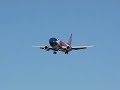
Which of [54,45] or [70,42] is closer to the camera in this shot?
[54,45]

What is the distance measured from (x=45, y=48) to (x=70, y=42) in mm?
26888

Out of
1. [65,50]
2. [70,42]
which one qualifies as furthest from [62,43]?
[70,42]

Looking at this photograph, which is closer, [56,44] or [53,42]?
[56,44]

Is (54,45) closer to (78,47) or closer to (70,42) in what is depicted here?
(78,47)

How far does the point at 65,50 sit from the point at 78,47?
35.0 ft

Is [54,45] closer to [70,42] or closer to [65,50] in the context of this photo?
[65,50]

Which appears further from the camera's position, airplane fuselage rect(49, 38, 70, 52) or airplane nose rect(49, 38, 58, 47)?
airplane nose rect(49, 38, 58, 47)

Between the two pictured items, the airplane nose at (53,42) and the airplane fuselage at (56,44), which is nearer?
the airplane fuselage at (56,44)

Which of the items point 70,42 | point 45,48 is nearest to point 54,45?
point 45,48

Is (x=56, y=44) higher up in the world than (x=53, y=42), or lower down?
lower down

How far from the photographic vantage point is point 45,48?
158750 mm

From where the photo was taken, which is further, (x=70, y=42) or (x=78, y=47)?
(x=70, y=42)

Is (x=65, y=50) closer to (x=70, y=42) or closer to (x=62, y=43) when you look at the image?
(x=62, y=43)

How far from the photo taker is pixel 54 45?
511ft
